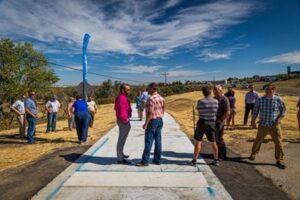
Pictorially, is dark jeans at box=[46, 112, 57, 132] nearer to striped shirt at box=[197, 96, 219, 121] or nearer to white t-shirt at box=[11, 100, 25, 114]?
white t-shirt at box=[11, 100, 25, 114]

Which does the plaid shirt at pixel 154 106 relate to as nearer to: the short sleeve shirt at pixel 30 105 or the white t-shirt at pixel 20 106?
the short sleeve shirt at pixel 30 105

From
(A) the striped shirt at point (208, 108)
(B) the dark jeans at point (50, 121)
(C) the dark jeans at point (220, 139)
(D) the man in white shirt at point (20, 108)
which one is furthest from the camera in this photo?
(B) the dark jeans at point (50, 121)

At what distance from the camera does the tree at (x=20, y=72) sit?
141ft

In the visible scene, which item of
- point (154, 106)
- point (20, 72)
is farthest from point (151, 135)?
point (20, 72)

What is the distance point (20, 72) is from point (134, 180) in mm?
42372

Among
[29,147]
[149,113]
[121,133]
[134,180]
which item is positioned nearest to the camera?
[134,180]

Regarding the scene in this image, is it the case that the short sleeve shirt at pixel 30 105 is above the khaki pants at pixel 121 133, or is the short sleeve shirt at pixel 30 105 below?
above

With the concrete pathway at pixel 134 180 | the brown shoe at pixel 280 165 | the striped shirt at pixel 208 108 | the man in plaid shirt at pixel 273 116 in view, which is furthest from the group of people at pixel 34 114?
the brown shoe at pixel 280 165

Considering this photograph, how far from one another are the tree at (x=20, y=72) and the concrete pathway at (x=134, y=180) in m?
36.8

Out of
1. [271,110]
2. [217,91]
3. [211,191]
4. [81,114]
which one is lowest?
[211,191]

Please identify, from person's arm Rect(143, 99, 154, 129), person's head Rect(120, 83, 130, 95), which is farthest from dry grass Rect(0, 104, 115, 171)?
person's arm Rect(143, 99, 154, 129)

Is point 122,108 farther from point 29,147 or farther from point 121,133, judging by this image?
point 29,147

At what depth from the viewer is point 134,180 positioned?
654cm

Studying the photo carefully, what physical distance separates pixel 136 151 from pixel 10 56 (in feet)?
128
